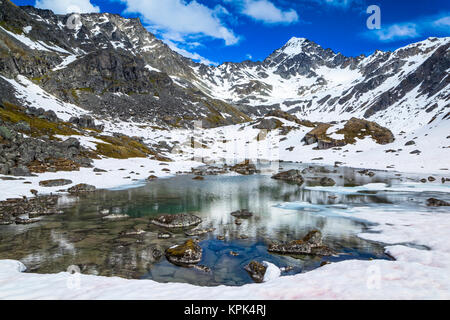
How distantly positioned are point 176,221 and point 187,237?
10.7 ft

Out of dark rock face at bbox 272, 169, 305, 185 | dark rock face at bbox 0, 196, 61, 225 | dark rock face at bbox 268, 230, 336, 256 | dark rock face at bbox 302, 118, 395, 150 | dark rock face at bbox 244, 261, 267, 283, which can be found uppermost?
dark rock face at bbox 302, 118, 395, 150

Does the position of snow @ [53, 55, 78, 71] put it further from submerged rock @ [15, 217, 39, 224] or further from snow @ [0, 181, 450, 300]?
snow @ [0, 181, 450, 300]

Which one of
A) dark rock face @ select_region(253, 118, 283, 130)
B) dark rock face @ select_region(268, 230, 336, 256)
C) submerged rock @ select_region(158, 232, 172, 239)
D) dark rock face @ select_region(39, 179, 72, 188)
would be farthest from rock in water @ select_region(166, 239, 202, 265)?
dark rock face @ select_region(253, 118, 283, 130)

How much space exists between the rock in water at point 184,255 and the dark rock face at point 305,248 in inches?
187

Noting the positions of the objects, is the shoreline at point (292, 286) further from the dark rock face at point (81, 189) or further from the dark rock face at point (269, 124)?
the dark rock face at point (269, 124)

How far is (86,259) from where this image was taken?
14.7 m

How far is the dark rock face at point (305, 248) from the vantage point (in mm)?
16047

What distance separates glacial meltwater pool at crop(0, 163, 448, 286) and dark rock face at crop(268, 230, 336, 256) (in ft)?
1.88

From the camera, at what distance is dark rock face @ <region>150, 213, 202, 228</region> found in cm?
2194

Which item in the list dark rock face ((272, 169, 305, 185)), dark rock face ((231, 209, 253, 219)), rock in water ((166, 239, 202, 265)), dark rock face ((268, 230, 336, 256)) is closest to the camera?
rock in water ((166, 239, 202, 265))

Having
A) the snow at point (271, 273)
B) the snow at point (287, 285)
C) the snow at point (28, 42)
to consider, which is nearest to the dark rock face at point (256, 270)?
the snow at point (271, 273)

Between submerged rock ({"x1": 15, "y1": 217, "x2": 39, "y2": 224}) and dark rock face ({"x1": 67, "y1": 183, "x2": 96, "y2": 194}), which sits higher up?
dark rock face ({"x1": 67, "y1": 183, "x2": 96, "y2": 194})
